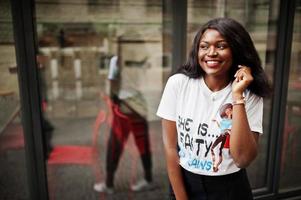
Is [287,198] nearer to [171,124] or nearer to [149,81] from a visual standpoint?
[171,124]

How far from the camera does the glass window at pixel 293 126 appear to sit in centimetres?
261

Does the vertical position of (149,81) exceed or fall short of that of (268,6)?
it falls short

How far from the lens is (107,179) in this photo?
302 cm

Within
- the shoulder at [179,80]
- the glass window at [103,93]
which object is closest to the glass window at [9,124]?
the glass window at [103,93]

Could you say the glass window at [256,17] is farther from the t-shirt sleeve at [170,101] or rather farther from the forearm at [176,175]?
the forearm at [176,175]

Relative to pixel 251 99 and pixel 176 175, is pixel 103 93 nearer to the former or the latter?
pixel 176 175

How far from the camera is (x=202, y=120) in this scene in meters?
A: 1.40

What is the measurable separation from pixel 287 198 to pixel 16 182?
251 centimetres

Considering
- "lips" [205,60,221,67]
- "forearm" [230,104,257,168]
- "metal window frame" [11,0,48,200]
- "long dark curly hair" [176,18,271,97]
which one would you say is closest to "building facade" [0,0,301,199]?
"metal window frame" [11,0,48,200]

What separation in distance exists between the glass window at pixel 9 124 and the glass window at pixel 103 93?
0.36 meters

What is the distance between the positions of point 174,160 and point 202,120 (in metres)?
0.29

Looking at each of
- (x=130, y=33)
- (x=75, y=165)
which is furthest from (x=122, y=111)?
(x=130, y=33)

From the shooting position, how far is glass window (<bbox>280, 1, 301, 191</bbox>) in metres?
2.61

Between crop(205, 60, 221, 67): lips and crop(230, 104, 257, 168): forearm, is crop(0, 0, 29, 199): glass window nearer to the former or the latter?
crop(205, 60, 221, 67): lips
